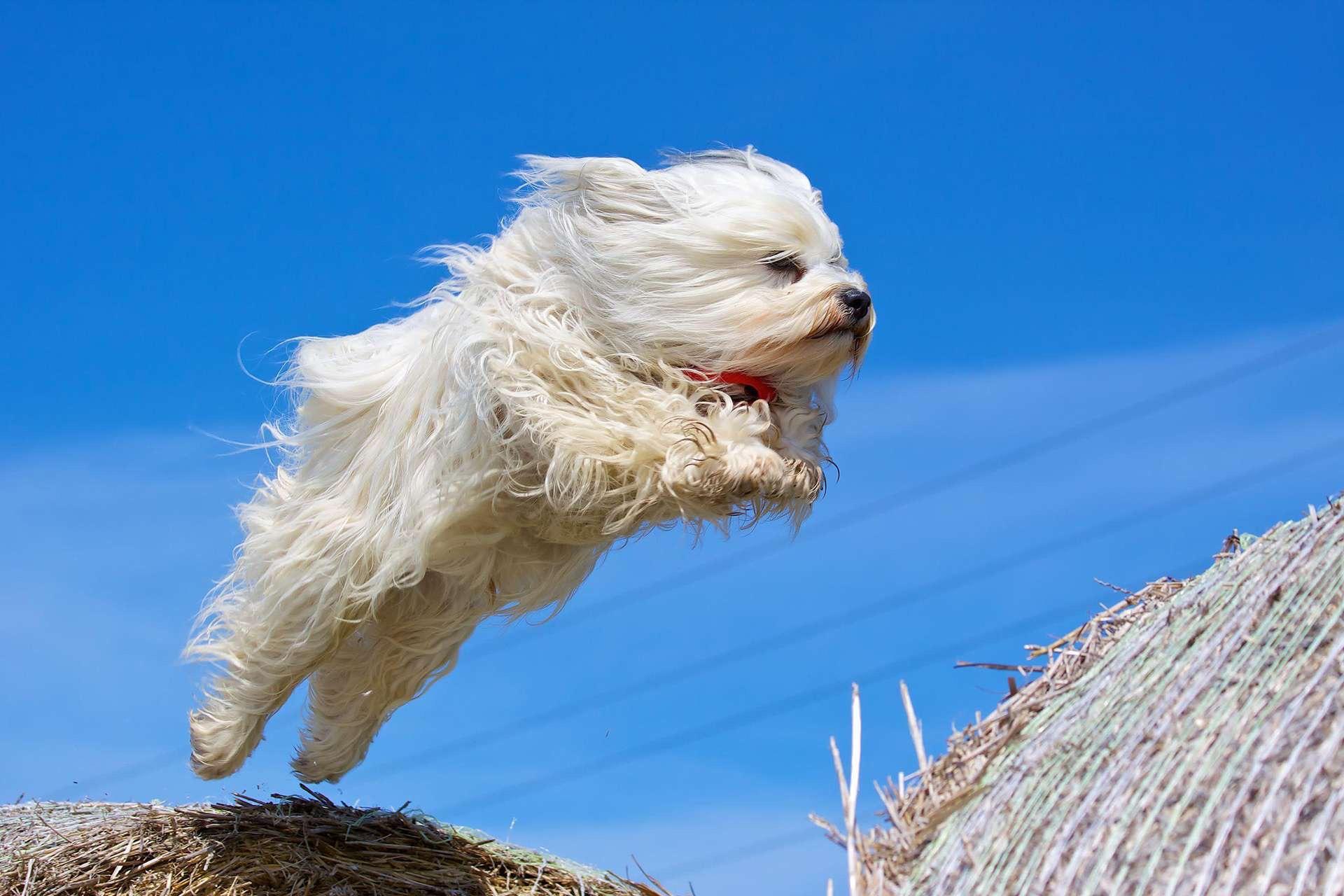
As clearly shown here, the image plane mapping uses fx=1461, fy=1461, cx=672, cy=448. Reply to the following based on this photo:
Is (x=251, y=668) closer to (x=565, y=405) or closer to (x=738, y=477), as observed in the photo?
(x=565, y=405)

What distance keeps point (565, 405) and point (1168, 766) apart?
7.53ft

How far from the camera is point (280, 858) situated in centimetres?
627

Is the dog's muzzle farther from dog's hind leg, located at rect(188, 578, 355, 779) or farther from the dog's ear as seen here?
Result: dog's hind leg, located at rect(188, 578, 355, 779)

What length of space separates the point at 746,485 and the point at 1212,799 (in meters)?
1.80

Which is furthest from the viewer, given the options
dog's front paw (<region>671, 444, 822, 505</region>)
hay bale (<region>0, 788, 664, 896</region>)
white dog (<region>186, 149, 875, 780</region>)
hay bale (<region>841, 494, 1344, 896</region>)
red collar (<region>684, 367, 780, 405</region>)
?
hay bale (<region>0, 788, 664, 896</region>)

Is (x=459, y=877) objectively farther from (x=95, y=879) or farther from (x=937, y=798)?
(x=937, y=798)

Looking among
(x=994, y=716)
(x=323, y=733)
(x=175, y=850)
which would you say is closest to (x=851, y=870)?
(x=994, y=716)

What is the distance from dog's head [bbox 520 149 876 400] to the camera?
4973 mm

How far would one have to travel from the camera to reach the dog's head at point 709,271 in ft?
16.3

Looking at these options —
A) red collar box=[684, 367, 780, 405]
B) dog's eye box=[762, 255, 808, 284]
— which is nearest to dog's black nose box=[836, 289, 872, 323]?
dog's eye box=[762, 255, 808, 284]

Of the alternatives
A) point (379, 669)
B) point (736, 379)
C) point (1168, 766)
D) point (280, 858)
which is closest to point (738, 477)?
point (736, 379)

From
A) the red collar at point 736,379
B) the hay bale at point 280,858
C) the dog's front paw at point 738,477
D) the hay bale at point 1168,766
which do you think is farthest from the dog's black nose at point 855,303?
the hay bale at point 280,858

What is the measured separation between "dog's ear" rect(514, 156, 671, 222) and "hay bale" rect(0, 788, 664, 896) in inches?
109

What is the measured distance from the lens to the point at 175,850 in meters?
6.43
